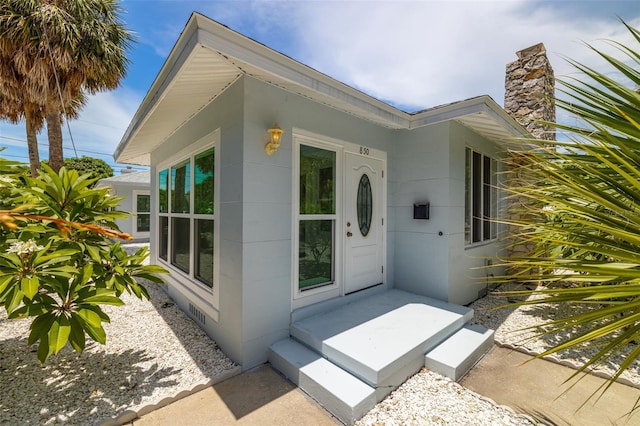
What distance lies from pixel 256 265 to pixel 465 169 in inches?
166

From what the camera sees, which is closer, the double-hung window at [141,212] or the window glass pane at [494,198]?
the window glass pane at [494,198]

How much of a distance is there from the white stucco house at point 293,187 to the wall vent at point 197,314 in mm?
33

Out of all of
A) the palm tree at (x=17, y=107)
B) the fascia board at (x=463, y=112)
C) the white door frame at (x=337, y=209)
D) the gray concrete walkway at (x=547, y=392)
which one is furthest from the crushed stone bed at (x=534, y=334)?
the palm tree at (x=17, y=107)

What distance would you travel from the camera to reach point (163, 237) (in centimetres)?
665

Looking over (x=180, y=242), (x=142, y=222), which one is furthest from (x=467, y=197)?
(x=142, y=222)

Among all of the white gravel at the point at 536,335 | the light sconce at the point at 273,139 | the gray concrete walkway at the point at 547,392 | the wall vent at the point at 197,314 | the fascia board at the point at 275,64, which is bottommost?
the gray concrete walkway at the point at 547,392

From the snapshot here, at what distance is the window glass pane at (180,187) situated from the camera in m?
5.07

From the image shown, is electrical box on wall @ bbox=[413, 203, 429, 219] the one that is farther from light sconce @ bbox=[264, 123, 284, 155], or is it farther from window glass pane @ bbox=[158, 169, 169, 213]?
window glass pane @ bbox=[158, 169, 169, 213]

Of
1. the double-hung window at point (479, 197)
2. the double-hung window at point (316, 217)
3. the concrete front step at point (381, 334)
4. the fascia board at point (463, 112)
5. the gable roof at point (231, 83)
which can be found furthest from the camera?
the double-hung window at point (479, 197)

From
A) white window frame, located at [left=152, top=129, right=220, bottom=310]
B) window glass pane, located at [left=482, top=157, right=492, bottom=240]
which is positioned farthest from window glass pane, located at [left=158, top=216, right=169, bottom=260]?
window glass pane, located at [left=482, top=157, right=492, bottom=240]

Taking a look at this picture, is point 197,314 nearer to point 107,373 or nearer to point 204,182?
point 107,373

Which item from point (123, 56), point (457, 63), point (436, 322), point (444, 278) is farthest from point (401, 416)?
point (123, 56)

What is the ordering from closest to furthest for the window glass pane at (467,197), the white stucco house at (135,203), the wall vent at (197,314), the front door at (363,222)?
1. the wall vent at (197,314)
2. the front door at (363,222)
3. the window glass pane at (467,197)
4. the white stucco house at (135,203)

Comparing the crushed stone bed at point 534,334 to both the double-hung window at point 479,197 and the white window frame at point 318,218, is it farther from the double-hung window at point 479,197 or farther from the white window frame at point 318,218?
the white window frame at point 318,218
